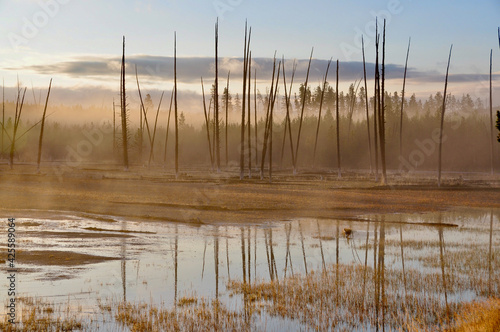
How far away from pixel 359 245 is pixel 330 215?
1041cm

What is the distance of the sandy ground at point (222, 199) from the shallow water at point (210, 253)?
311 centimetres

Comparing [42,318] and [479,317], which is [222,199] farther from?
[479,317]

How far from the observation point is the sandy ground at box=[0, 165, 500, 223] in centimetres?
3375

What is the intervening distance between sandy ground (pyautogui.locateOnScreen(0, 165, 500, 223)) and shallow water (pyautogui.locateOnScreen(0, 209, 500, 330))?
3.11m

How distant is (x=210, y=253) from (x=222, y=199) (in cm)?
1885

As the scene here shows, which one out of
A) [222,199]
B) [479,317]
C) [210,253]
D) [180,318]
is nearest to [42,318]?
[180,318]

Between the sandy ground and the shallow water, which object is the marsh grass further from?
the sandy ground

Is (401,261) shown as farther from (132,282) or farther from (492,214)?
(492,214)

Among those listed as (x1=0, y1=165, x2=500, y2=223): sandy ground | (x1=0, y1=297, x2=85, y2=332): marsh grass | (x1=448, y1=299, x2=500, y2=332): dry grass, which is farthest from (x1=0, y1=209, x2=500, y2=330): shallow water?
(x1=0, y1=165, x2=500, y2=223): sandy ground

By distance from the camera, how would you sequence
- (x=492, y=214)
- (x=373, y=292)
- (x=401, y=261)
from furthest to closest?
(x=492, y=214), (x=401, y=261), (x=373, y=292)

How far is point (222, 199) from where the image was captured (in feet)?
133

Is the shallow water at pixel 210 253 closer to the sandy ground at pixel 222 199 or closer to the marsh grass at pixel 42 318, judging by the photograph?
the marsh grass at pixel 42 318

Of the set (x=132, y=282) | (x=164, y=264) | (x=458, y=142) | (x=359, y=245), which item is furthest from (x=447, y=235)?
(x=458, y=142)

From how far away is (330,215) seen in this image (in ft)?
113
